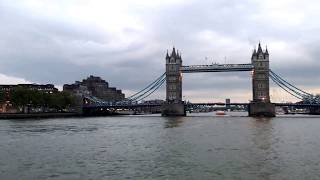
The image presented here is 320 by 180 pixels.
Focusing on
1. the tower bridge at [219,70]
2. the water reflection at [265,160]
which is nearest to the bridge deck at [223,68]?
the tower bridge at [219,70]

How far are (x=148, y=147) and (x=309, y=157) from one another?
41.9ft

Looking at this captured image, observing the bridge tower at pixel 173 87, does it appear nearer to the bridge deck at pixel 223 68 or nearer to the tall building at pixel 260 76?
the bridge deck at pixel 223 68

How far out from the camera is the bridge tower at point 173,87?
16325cm

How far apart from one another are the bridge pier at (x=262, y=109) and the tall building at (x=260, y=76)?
5.96 metres

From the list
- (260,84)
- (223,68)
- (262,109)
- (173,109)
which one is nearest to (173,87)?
(173,109)

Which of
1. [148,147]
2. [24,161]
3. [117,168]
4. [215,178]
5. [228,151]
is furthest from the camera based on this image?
[148,147]

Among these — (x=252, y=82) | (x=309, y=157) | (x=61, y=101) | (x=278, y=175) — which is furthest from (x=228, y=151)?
(x=252, y=82)

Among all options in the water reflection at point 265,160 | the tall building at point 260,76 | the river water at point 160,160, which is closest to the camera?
the river water at point 160,160

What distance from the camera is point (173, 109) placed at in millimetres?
163375

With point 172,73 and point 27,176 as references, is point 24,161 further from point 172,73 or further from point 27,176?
point 172,73

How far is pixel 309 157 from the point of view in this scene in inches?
1433

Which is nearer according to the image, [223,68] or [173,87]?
[223,68]

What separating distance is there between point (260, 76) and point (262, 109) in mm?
18472

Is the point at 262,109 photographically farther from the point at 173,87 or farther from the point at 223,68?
the point at 173,87
